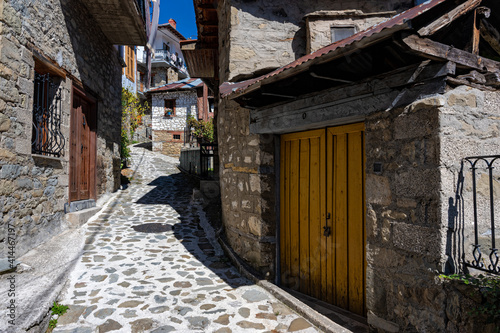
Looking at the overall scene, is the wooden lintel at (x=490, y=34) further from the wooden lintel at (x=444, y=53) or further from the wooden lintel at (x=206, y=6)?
the wooden lintel at (x=206, y=6)

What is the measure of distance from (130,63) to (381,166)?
Answer: 20546mm

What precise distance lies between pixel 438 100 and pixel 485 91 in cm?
59

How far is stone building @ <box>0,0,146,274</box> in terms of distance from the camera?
3.89 m

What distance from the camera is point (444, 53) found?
226 cm

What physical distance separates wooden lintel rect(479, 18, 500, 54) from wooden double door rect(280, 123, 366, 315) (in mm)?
1362

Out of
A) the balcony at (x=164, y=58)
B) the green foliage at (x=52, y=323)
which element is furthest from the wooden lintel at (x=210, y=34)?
the balcony at (x=164, y=58)

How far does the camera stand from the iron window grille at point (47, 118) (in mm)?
4652

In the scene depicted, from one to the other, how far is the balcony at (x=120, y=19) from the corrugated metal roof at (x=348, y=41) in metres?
3.94

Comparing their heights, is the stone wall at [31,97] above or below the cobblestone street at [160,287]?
above

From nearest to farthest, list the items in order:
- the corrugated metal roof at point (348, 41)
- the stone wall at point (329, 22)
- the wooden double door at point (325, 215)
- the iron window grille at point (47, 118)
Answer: the corrugated metal roof at point (348, 41), the wooden double door at point (325, 215), the iron window grille at point (47, 118), the stone wall at point (329, 22)

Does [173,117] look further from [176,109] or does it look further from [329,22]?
[329,22]

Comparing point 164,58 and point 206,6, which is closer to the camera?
point 206,6

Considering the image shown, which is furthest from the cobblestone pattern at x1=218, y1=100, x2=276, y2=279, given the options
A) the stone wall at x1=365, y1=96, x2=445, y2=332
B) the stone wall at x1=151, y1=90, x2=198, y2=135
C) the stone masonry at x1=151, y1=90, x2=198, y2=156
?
the stone wall at x1=151, y1=90, x2=198, y2=135

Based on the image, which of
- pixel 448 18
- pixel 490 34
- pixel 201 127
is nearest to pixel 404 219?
pixel 448 18
